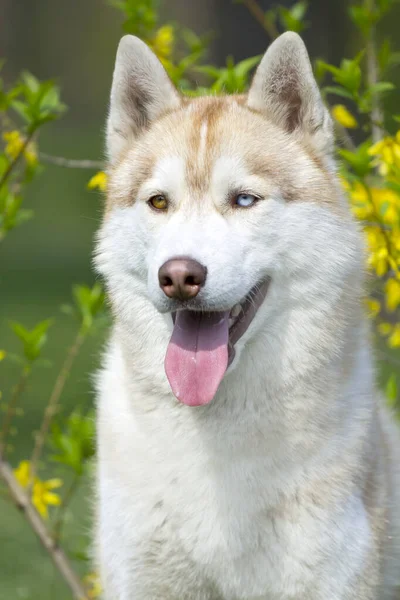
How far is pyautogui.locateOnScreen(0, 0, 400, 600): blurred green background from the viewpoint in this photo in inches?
224

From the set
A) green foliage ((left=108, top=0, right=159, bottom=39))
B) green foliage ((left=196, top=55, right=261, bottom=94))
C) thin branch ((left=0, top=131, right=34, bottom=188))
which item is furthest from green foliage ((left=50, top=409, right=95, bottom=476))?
green foliage ((left=108, top=0, right=159, bottom=39))

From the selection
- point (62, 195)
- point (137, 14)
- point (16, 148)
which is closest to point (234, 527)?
point (16, 148)

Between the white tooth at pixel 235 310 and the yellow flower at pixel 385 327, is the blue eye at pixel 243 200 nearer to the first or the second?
the white tooth at pixel 235 310

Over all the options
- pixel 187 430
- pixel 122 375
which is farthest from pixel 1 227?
pixel 187 430

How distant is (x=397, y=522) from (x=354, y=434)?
0.43 m

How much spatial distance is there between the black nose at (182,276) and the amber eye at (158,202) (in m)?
0.36

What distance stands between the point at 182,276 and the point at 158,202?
1.43 ft

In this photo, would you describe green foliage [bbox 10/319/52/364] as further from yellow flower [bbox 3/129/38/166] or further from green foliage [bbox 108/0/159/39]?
green foliage [bbox 108/0/159/39]

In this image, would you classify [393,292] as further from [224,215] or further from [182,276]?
[182,276]

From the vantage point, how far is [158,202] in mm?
3043

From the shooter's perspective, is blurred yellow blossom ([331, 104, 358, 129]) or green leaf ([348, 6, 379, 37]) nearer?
blurred yellow blossom ([331, 104, 358, 129])

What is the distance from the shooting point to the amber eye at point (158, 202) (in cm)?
303

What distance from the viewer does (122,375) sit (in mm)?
3354

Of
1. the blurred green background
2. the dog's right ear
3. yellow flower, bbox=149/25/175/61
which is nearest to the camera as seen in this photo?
the dog's right ear
